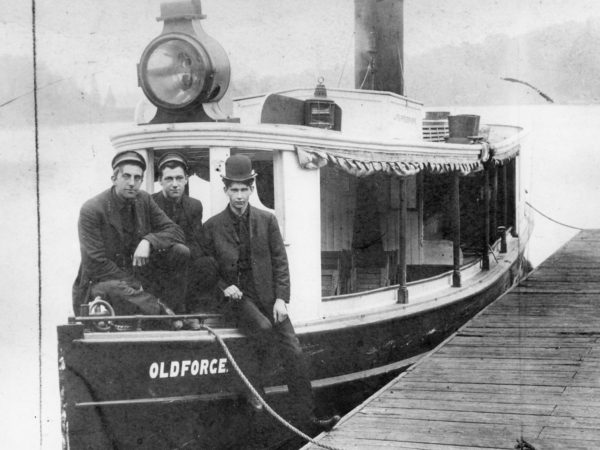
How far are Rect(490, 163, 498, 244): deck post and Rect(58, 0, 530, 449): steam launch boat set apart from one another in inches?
25.1

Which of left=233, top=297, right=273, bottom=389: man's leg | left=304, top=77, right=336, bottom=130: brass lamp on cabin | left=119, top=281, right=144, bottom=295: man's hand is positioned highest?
left=304, top=77, right=336, bottom=130: brass lamp on cabin

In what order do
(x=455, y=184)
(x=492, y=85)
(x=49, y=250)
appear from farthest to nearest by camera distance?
(x=492, y=85), (x=49, y=250), (x=455, y=184)

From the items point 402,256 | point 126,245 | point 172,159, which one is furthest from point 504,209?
point 126,245

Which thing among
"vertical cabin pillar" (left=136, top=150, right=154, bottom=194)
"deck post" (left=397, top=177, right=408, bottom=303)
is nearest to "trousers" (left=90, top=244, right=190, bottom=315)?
"vertical cabin pillar" (left=136, top=150, right=154, bottom=194)

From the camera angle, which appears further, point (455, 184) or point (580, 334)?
point (455, 184)

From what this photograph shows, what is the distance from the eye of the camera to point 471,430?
4.27m

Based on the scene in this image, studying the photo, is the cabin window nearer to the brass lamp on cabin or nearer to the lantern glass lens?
the brass lamp on cabin

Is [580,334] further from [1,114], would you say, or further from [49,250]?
[49,250]

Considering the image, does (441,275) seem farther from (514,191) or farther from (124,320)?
(514,191)

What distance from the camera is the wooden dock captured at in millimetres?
4145

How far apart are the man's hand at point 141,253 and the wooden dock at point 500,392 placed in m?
1.71

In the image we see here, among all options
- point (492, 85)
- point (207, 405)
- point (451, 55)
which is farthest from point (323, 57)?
point (492, 85)

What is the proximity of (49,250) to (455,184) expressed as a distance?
10114mm

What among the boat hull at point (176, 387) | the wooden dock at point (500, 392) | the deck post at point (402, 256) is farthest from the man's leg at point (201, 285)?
the deck post at point (402, 256)
